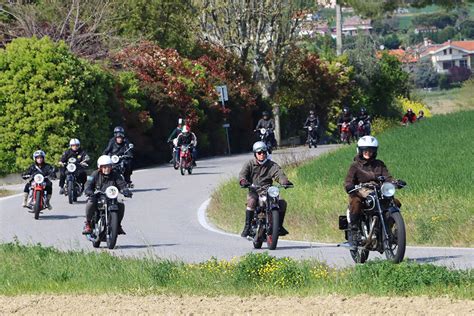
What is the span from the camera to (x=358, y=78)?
76438 mm

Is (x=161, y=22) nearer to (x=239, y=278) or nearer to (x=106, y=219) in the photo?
(x=106, y=219)

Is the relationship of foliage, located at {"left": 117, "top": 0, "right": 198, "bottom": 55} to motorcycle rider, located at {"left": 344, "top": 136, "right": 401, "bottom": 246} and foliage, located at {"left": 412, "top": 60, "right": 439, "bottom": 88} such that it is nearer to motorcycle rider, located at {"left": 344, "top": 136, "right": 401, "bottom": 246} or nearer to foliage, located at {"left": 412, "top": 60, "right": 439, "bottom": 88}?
motorcycle rider, located at {"left": 344, "top": 136, "right": 401, "bottom": 246}

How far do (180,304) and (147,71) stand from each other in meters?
37.3

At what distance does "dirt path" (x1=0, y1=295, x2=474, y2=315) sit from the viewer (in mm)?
13219

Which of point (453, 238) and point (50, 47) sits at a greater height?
point (50, 47)

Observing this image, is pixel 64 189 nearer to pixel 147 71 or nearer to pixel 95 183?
pixel 95 183

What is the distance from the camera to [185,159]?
39.8 meters

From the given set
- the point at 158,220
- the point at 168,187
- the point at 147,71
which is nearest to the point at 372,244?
the point at 158,220

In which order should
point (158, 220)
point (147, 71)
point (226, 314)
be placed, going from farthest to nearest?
point (147, 71) → point (158, 220) → point (226, 314)

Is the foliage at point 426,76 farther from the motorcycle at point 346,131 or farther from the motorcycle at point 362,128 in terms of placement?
the motorcycle at point 346,131

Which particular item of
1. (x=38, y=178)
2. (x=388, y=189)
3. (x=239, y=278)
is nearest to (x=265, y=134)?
(x=38, y=178)

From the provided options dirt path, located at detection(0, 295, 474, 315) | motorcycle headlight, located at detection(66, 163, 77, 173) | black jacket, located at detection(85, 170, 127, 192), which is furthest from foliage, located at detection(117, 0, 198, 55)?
dirt path, located at detection(0, 295, 474, 315)

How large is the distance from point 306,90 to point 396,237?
51.7m

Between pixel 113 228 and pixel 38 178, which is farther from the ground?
pixel 38 178
